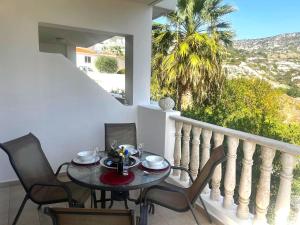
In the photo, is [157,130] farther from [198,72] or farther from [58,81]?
[198,72]

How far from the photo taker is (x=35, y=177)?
2340 millimetres

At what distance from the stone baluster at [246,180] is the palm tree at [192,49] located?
5481 millimetres

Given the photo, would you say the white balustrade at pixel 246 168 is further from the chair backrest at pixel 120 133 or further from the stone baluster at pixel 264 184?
the chair backrest at pixel 120 133

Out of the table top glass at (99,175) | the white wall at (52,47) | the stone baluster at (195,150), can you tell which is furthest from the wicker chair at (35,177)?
the white wall at (52,47)

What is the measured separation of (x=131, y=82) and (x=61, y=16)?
1480mm

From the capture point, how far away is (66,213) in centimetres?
117

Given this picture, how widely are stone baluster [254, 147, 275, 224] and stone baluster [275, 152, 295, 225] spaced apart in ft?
0.45

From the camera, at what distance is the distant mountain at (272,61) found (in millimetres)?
10906

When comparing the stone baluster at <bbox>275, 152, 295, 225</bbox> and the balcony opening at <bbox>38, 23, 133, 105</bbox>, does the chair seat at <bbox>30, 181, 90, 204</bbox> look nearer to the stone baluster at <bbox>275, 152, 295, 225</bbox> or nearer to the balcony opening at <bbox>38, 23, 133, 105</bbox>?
the stone baluster at <bbox>275, 152, 295, 225</bbox>

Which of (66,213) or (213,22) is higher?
(213,22)

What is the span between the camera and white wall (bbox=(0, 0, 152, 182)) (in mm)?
3133

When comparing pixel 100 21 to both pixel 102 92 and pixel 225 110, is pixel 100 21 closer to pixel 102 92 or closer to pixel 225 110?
pixel 102 92

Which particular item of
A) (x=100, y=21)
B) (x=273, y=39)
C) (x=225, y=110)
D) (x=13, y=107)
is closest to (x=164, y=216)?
(x=13, y=107)

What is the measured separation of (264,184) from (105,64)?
14.3 m
